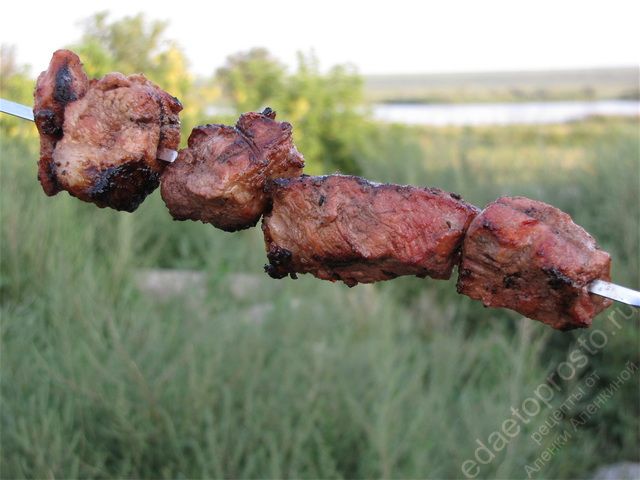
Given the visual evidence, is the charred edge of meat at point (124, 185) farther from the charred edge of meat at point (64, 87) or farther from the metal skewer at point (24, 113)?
the charred edge of meat at point (64, 87)

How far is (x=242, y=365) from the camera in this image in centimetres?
304

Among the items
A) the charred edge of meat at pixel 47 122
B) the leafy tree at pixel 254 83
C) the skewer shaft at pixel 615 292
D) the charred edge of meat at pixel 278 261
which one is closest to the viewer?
the skewer shaft at pixel 615 292

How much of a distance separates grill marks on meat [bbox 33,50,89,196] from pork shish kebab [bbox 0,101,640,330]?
0.09 meters

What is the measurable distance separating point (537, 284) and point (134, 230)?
354 cm

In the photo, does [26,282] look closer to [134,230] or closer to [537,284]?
[134,230]

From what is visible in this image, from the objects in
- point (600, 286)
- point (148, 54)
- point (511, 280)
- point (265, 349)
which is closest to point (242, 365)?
point (265, 349)

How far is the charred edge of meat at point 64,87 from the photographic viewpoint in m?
1.56

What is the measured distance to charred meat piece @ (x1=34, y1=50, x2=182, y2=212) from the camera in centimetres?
150

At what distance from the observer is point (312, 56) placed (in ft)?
29.5

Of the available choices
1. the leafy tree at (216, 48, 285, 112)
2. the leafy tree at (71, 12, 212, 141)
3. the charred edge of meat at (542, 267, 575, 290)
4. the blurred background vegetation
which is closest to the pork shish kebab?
the charred edge of meat at (542, 267, 575, 290)

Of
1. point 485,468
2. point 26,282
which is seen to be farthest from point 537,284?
point 26,282

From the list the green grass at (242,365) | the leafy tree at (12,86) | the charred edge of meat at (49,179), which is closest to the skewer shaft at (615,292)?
the charred edge of meat at (49,179)

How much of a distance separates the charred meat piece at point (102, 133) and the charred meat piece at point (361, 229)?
9.9 inches

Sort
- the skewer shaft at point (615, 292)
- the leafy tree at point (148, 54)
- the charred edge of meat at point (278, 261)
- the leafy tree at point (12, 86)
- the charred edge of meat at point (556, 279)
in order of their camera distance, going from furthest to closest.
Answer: the leafy tree at point (148, 54), the leafy tree at point (12, 86), the charred edge of meat at point (278, 261), the charred edge of meat at point (556, 279), the skewer shaft at point (615, 292)
